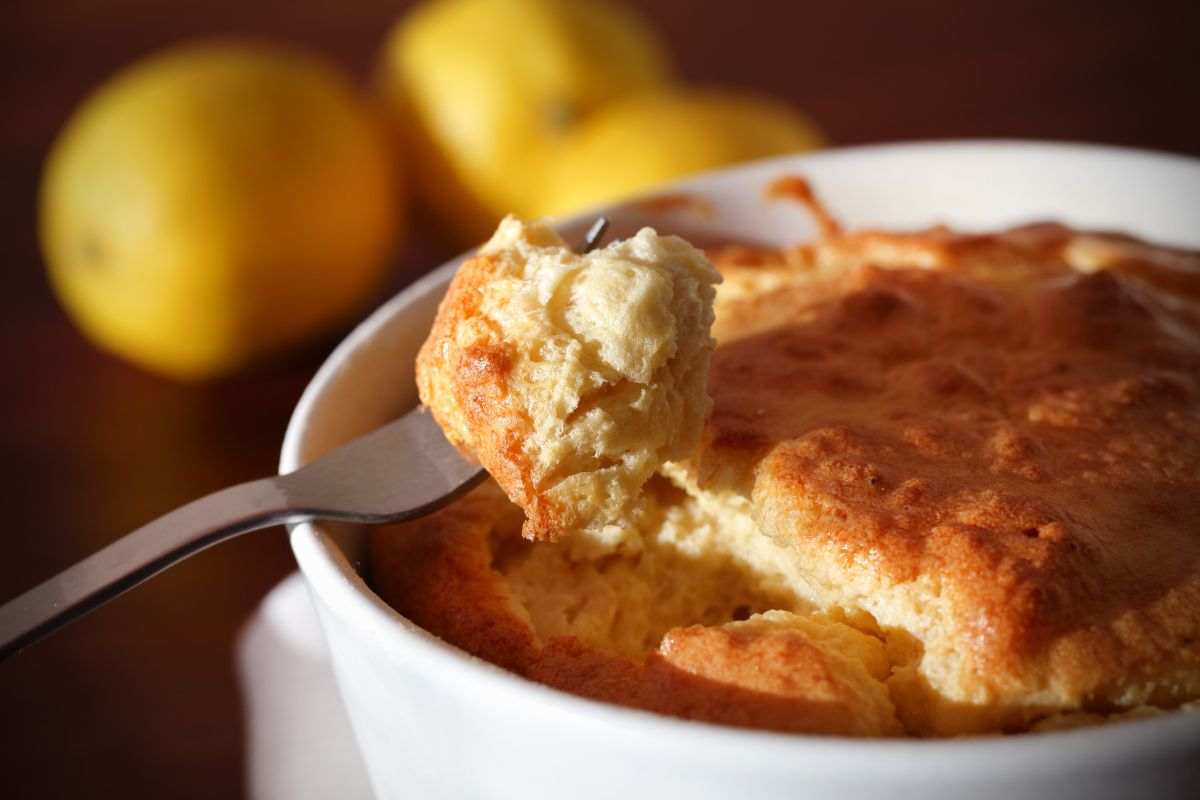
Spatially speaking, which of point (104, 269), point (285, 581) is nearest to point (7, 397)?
point (104, 269)

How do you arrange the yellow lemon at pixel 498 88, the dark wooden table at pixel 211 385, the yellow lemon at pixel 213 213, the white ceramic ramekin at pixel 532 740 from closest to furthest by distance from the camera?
the white ceramic ramekin at pixel 532 740 → the dark wooden table at pixel 211 385 → the yellow lemon at pixel 213 213 → the yellow lemon at pixel 498 88

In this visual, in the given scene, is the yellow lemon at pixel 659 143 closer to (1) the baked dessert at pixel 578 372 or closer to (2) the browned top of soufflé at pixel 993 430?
(2) the browned top of soufflé at pixel 993 430

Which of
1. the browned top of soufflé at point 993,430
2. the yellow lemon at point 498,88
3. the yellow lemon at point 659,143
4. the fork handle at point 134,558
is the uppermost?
the yellow lemon at point 498,88

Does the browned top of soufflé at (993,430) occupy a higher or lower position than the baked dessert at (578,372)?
lower

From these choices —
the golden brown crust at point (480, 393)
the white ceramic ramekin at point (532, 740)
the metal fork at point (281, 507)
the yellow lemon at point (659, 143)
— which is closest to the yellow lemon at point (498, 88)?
the yellow lemon at point (659, 143)

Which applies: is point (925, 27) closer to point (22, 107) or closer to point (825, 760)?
point (22, 107)

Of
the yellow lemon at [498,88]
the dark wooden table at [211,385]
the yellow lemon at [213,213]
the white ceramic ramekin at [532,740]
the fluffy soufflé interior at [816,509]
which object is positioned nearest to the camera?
the white ceramic ramekin at [532,740]

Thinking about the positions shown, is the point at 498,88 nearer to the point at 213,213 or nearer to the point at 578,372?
the point at 213,213
